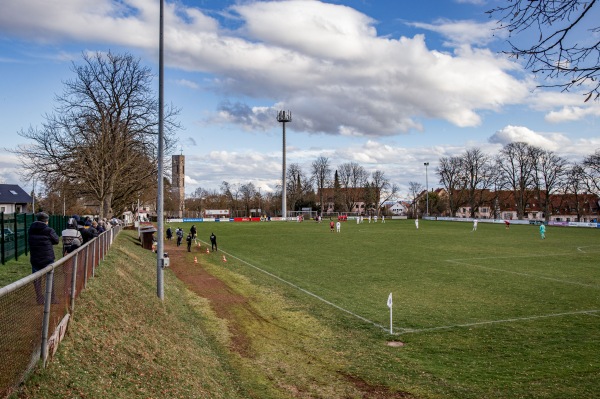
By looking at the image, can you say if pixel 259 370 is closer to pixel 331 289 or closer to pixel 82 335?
pixel 82 335

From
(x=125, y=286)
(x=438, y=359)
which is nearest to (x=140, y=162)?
(x=125, y=286)

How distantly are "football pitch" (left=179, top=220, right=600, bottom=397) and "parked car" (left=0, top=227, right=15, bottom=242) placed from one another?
10.0 metres

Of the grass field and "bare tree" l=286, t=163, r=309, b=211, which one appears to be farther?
"bare tree" l=286, t=163, r=309, b=211

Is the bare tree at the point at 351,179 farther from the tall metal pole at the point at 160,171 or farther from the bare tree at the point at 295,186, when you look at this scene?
the tall metal pole at the point at 160,171

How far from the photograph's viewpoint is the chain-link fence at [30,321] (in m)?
4.80

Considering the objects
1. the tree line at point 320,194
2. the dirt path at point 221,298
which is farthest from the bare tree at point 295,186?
the dirt path at point 221,298

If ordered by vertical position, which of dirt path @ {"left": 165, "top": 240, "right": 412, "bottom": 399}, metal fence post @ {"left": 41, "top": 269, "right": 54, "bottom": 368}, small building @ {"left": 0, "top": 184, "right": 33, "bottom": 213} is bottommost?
dirt path @ {"left": 165, "top": 240, "right": 412, "bottom": 399}

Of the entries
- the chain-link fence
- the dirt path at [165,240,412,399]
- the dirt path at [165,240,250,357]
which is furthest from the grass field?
the chain-link fence

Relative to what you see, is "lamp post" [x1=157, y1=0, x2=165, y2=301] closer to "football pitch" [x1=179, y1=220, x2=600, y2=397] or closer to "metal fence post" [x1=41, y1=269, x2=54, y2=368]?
"football pitch" [x1=179, y1=220, x2=600, y2=397]

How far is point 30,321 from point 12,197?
7920cm

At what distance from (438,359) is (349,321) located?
4066 mm

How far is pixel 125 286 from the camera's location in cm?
1376

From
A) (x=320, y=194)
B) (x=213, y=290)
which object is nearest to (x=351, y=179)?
(x=320, y=194)

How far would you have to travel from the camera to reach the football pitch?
1028 cm
